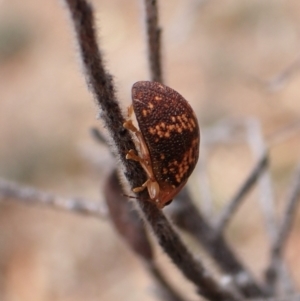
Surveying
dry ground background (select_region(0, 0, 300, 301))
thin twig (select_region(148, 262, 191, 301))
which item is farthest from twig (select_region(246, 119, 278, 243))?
dry ground background (select_region(0, 0, 300, 301))

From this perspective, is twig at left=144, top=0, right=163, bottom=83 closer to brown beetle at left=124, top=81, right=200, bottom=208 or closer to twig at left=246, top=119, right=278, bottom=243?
brown beetle at left=124, top=81, right=200, bottom=208

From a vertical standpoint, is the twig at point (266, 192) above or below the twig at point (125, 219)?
above

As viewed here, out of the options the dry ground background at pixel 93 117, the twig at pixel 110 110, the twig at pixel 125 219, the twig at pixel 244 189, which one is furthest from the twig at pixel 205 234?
the dry ground background at pixel 93 117

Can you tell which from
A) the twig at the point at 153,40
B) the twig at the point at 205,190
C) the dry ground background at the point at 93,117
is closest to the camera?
the twig at the point at 153,40

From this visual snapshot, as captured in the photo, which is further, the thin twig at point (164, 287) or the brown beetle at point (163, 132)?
the thin twig at point (164, 287)

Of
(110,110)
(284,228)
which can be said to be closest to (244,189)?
(284,228)

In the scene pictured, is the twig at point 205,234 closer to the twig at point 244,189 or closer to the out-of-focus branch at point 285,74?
the twig at point 244,189

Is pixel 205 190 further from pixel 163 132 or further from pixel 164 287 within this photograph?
pixel 163 132
